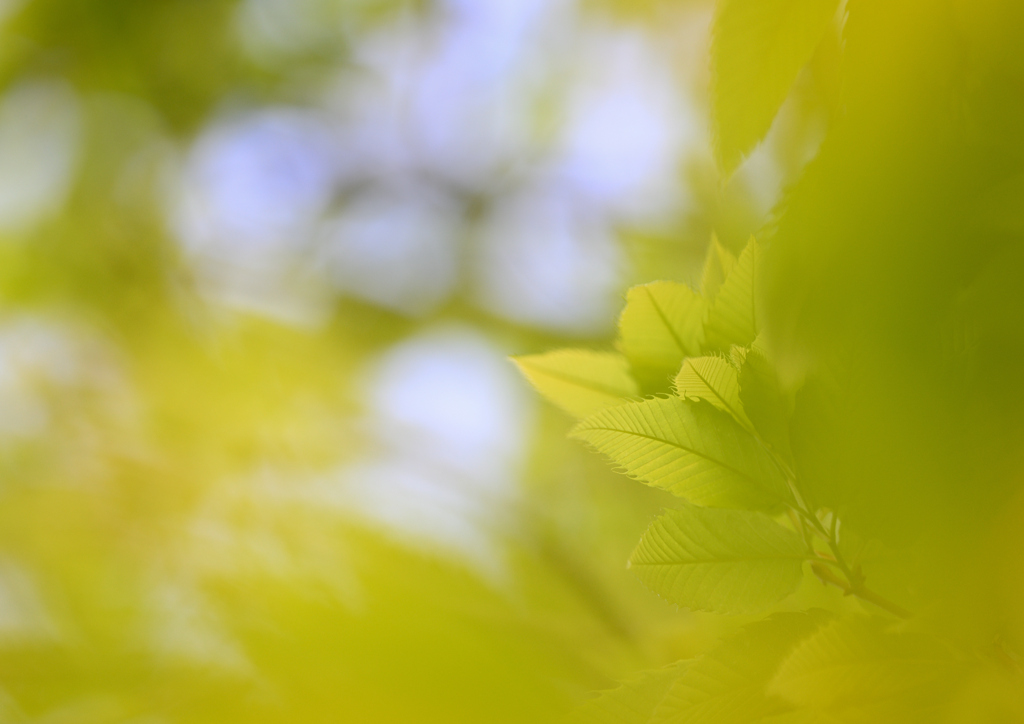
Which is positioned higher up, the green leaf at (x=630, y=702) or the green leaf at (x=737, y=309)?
the green leaf at (x=737, y=309)

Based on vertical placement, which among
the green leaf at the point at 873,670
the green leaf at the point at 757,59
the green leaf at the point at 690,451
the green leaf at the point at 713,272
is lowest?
the green leaf at the point at 873,670

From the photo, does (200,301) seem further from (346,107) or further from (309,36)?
(309,36)

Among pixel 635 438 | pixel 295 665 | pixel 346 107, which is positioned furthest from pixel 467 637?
pixel 346 107

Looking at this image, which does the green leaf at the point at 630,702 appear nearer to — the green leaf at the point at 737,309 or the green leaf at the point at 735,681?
the green leaf at the point at 735,681

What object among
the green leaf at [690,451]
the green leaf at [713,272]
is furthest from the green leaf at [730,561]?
the green leaf at [713,272]

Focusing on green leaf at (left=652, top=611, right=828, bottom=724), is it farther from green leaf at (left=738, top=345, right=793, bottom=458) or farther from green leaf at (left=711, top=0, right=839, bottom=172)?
green leaf at (left=711, top=0, right=839, bottom=172)

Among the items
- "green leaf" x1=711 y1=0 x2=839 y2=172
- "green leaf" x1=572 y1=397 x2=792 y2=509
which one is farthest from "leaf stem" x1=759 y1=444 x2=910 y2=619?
"green leaf" x1=711 y1=0 x2=839 y2=172
